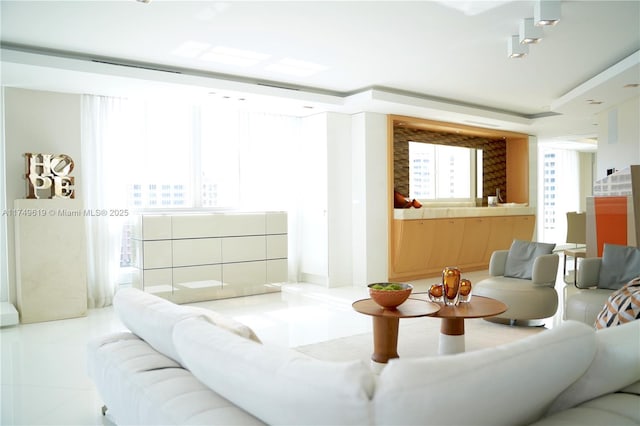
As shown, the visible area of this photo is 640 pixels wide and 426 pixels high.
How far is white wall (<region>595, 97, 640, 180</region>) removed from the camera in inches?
281

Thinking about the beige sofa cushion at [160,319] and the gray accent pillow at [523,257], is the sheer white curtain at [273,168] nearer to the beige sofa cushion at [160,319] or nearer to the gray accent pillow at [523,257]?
the gray accent pillow at [523,257]

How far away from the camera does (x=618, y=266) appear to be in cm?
438

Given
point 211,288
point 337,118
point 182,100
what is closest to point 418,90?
point 337,118

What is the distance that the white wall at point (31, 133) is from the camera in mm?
5535

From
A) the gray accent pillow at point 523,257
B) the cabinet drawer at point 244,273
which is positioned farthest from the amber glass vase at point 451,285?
the cabinet drawer at point 244,273

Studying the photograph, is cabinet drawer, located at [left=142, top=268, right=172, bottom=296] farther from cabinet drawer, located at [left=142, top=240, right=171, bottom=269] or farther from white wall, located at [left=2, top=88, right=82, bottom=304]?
white wall, located at [left=2, top=88, right=82, bottom=304]

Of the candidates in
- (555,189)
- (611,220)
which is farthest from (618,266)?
(555,189)

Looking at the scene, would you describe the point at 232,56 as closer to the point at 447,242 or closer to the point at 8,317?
the point at 8,317

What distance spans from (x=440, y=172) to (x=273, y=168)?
3.54 m

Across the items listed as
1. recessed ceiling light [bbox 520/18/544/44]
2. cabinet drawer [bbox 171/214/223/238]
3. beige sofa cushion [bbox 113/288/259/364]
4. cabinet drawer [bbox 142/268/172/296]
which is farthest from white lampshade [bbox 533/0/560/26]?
cabinet drawer [bbox 142/268/172/296]

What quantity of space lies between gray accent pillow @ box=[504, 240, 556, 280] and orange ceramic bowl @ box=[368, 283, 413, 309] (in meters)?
2.23

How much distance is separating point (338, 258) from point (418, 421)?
249 inches

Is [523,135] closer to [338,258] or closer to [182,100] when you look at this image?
[338,258]

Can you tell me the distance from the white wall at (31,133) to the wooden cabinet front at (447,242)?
4596 mm
